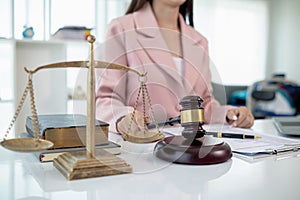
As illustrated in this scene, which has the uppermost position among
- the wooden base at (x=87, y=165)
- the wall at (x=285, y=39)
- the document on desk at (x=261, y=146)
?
the wall at (x=285, y=39)

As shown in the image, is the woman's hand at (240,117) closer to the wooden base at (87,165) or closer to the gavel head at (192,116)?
the gavel head at (192,116)

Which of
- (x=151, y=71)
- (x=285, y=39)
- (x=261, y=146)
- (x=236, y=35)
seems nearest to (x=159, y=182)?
(x=261, y=146)

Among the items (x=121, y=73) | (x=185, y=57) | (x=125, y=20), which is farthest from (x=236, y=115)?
(x=125, y=20)

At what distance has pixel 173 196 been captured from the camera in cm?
49

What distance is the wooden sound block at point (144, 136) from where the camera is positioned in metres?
0.68

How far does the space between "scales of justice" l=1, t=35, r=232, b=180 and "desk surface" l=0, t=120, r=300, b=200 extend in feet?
0.04

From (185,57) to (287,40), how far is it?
401 cm

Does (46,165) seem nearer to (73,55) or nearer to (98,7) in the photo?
(73,55)

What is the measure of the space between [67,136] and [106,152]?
0.09m

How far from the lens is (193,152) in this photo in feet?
2.12

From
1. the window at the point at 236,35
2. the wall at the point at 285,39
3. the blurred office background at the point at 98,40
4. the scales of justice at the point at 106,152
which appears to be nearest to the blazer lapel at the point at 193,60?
the blurred office background at the point at 98,40

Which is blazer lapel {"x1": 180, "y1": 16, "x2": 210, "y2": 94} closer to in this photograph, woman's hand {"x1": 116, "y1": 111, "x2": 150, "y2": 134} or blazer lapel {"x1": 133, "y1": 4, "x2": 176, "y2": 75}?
blazer lapel {"x1": 133, "y1": 4, "x2": 176, "y2": 75}

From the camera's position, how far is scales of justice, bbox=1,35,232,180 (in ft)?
1.73

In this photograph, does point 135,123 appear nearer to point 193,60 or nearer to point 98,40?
point 193,60
